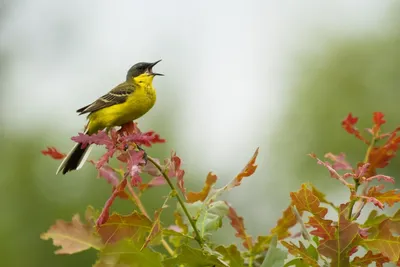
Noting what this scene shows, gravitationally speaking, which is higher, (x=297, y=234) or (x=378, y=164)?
(x=378, y=164)

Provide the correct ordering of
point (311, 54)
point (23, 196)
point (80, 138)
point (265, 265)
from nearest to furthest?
point (265, 265), point (80, 138), point (23, 196), point (311, 54)

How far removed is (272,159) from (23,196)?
335 inches

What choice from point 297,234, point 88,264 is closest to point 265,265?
point 297,234

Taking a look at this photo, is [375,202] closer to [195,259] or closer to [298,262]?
[298,262]

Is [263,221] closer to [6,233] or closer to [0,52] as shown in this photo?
[6,233]

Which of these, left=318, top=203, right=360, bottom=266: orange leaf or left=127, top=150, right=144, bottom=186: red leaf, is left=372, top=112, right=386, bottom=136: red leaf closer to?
left=318, top=203, right=360, bottom=266: orange leaf

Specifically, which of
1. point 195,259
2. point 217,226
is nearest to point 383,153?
point 217,226

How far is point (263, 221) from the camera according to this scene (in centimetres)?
2611

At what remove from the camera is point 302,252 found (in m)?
1.62

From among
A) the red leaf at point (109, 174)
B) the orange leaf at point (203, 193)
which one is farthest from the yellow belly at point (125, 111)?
the orange leaf at point (203, 193)

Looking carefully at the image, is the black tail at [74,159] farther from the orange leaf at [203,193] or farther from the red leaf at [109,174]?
the orange leaf at [203,193]

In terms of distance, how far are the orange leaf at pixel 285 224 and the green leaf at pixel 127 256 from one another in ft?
1.21

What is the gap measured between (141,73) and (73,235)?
6.74ft

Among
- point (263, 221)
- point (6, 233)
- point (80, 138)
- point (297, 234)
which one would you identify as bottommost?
point (263, 221)
